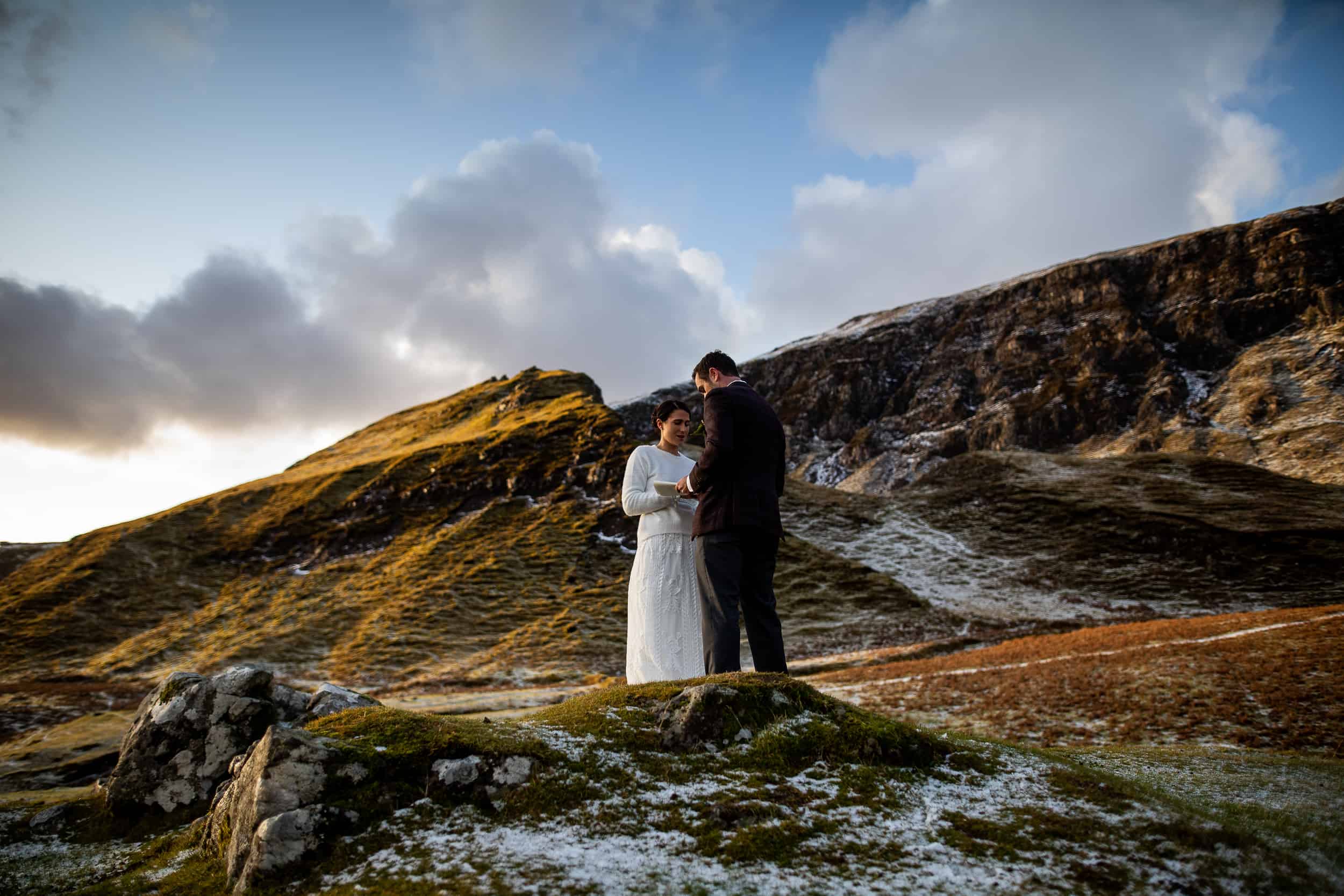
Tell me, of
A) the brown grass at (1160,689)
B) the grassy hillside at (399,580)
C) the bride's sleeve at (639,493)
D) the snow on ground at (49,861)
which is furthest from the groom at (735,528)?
the grassy hillside at (399,580)

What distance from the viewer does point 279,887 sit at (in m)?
3.36

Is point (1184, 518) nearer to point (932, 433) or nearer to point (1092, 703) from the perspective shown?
point (1092, 703)

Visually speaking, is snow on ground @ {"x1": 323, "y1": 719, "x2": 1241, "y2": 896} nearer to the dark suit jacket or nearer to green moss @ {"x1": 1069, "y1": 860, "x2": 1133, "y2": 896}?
green moss @ {"x1": 1069, "y1": 860, "x2": 1133, "y2": 896}

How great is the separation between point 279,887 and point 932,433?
104m

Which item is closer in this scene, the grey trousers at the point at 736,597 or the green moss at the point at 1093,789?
the green moss at the point at 1093,789

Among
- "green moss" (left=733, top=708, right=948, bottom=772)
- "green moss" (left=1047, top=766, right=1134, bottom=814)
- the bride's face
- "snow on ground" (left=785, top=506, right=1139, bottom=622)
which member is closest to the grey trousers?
"green moss" (left=733, top=708, right=948, bottom=772)

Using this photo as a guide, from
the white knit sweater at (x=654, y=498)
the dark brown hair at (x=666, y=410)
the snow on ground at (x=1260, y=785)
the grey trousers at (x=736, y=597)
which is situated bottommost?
the snow on ground at (x=1260, y=785)

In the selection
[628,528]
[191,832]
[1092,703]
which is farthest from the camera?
[628,528]

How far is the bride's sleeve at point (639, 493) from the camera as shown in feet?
25.1

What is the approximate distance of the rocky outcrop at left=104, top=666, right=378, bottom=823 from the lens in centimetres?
569

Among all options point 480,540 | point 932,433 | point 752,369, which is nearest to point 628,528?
point 480,540

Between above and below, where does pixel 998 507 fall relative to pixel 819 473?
below

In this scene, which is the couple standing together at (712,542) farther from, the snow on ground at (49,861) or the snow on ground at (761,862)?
the snow on ground at (49,861)

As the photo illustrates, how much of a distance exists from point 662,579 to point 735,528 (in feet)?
4.51
